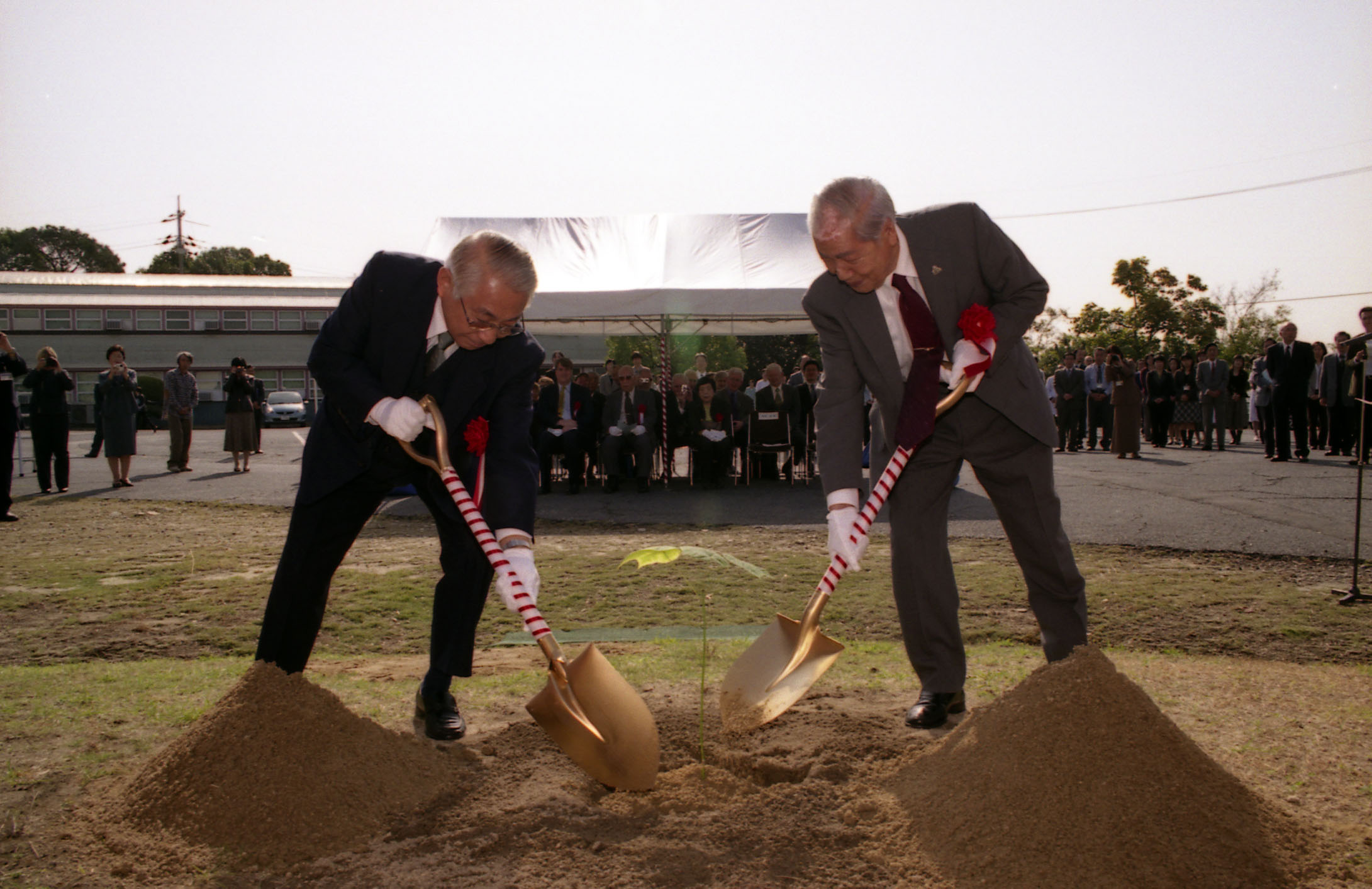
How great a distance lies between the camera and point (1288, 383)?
48.5 feet

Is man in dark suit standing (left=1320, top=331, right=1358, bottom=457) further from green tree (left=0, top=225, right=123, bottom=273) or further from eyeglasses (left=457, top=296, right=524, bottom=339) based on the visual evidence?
green tree (left=0, top=225, right=123, bottom=273)

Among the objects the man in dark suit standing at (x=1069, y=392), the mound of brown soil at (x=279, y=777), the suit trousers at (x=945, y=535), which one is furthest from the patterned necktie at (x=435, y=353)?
the man in dark suit standing at (x=1069, y=392)

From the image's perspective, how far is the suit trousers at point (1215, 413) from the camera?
17.7 m

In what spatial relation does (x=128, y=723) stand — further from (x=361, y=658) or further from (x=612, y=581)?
(x=612, y=581)

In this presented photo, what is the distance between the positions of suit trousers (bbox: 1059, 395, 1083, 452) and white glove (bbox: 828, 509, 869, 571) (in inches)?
624

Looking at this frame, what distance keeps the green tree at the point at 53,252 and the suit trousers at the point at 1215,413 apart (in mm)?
82143

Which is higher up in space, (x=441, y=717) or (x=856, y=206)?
(x=856, y=206)

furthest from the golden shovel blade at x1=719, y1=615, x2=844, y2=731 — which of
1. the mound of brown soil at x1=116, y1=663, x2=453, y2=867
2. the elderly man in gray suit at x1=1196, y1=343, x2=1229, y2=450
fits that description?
the elderly man in gray suit at x1=1196, y1=343, x2=1229, y2=450

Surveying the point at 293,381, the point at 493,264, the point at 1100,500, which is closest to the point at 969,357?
the point at 493,264

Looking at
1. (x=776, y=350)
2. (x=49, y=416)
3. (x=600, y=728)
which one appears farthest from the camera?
(x=776, y=350)

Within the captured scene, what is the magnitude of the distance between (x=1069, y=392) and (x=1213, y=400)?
8.77 feet

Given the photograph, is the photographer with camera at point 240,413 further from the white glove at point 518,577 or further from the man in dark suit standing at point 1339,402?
the man in dark suit standing at point 1339,402

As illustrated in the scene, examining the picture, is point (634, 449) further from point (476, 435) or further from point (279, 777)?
point (279, 777)

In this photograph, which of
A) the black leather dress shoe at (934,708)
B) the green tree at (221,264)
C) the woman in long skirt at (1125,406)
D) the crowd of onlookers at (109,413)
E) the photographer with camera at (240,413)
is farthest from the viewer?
the green tree at (221,264)
